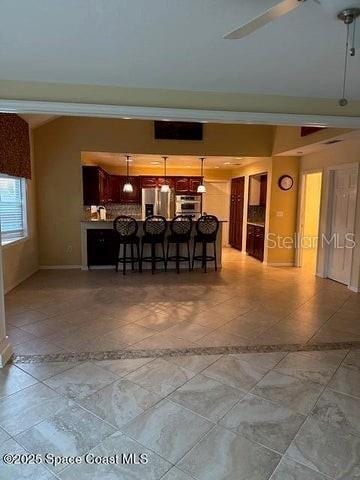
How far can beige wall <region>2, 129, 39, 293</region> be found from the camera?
15.8ft

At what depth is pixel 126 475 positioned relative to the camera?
1.66m

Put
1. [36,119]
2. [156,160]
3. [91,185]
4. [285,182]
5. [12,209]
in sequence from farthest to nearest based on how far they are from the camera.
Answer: [156,160] < [285,182] < [91,185] < [36,119] < [12,209]

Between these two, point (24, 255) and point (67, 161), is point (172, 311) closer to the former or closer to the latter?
point (24, 255)

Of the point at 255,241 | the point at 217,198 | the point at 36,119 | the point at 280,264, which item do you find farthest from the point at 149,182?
the point at 280,264

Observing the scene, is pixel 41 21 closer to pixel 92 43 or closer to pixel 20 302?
pixel 92 43

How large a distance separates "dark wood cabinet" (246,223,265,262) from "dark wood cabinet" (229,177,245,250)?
61cm

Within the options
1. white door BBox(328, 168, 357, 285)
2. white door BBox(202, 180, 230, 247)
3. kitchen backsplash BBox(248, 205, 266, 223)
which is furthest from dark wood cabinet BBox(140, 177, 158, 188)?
white door BBox(328, 168, 357, 285)

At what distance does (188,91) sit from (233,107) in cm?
41

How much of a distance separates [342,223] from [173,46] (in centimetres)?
467

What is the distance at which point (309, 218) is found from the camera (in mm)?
8000

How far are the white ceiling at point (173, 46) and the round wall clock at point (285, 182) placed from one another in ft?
13.7

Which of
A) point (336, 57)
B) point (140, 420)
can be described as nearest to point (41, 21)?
point (336, 57)

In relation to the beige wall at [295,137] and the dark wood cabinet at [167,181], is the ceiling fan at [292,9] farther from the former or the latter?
the dark wood cabinet at [167,181]

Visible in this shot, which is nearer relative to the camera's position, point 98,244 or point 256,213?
point 98,244
